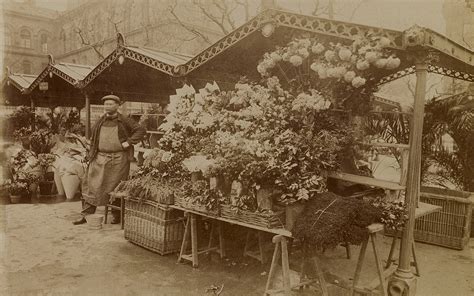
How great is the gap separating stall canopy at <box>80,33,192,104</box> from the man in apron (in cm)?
106

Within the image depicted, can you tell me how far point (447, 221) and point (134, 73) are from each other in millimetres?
7195

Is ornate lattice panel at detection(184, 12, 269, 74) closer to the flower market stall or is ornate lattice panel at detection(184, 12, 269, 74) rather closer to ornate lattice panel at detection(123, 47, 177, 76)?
the flower market stall

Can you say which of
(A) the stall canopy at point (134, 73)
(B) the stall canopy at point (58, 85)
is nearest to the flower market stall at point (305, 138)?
(A) the stall canopy at point (134, 73)

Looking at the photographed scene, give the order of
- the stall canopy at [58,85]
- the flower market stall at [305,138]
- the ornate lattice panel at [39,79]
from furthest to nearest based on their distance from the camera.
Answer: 1. the ornate lattice panel at [39,79]
2. the stall canopy at [58,85]
3. the flower market stall at [305,138]

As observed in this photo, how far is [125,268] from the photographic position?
227 inches

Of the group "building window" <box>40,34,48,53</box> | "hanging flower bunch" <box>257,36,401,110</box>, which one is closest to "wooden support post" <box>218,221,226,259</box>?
"hanging flower bunch" <box>257,36,401,110</box>

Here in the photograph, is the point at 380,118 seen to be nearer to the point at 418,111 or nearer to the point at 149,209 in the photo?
the point at 418,111

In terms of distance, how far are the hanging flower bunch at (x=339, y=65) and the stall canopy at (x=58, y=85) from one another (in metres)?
6.60

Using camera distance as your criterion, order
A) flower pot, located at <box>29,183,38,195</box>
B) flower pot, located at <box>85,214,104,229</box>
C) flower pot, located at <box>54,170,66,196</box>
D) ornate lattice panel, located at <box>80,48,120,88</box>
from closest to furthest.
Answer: flower pot, located at <box>85,214,104,229</box>
ornate lattice panel, located at <box>80,48,120,88</box>
flower pot, located at <box>29,183,38,195</box>
flower pot, located at <box>54,170,66,196</box>

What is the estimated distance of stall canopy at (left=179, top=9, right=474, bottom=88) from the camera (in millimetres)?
4559

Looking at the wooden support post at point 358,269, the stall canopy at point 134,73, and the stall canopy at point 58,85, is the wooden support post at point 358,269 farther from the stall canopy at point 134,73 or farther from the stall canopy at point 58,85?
the stall canopy at point 58,85

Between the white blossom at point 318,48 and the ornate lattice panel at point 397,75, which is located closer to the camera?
the white blossom at point 318,48

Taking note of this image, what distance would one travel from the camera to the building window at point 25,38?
1780 inches

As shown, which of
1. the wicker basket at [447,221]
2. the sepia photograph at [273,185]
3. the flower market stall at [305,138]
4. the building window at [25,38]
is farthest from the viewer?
the building window at [25,38]
